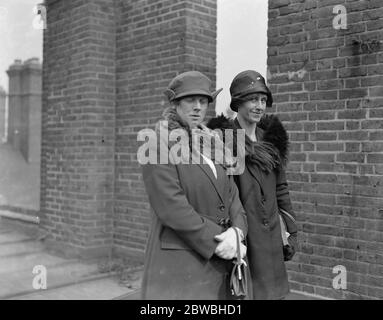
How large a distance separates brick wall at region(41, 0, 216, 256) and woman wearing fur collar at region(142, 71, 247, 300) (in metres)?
3.04

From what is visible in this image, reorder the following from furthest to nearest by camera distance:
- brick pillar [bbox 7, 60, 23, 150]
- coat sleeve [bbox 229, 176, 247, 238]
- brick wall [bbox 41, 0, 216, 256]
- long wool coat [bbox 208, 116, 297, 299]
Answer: brick pillar [bbox 7, 60, 23, 150] < brick wall [bbox 41, 0, 216, 256] < long wool coat [bbox 208, 116, 297, 299] < coat sleeve [bbox 229, 176, 247, 238]

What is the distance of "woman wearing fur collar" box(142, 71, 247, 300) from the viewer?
2.34m

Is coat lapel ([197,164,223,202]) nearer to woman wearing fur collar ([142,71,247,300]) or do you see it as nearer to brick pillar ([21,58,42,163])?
woman wearing fur collar ([142,71,247,300])

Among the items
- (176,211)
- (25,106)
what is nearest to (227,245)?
(176,211)

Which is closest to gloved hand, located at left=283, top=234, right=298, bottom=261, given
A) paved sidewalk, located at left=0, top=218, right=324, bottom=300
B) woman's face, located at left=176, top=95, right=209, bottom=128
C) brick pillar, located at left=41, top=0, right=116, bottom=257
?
woman's face, located at left=176, top=95, right=209, bottom=128

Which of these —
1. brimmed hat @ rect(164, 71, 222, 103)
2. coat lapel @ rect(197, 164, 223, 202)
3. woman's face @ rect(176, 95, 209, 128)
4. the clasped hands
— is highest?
brimmed hat @ rect(164, 71, 222, 103)

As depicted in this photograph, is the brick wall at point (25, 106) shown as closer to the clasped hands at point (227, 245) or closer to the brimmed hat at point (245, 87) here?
the brimmed hat at point (245, 87)

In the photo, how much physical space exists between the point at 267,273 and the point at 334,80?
1.97 meters

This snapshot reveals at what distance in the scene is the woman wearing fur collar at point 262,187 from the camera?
2.80 metres

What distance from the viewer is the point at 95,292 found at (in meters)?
4.85

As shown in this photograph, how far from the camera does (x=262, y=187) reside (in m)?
2.84

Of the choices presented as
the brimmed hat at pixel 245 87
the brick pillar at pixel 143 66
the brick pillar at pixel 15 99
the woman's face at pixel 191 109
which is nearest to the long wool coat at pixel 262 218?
the brimmed hat at pixel 245 87

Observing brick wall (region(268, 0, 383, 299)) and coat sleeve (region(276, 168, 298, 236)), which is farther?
brick wall (region(268, 0, 383, 299))

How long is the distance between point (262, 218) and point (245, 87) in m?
0.76
